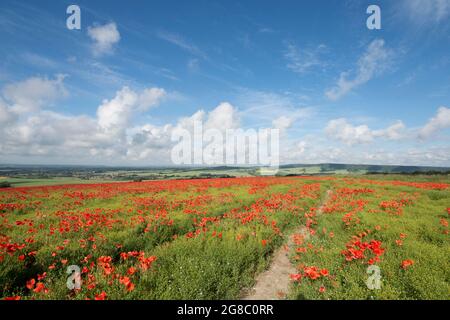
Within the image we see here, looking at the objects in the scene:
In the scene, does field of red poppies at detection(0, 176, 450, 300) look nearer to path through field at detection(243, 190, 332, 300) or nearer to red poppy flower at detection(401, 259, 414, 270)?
red poppy flower at detection(401, 259, 414, 270)

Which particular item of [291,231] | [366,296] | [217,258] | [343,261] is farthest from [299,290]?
[291,231]

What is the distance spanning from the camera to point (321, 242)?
24.1ft

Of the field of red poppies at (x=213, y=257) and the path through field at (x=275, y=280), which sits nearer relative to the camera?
the field of red poppies at (x=213, y=257)

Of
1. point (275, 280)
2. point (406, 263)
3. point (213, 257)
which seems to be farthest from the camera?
point (213, 257)

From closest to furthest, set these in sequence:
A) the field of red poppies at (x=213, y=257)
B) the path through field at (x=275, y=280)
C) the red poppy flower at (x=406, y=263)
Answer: the field of red poppies at (x=213, y=257) < the red poppy flower at (x=406, y=263) < the path through field at (x=275, y=280)

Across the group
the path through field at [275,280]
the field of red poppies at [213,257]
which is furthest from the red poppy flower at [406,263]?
the path through field at [275,280]

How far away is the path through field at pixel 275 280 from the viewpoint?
4809 mm

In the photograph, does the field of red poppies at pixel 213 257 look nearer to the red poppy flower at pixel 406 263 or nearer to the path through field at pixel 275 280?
the red poppy flower at pixel 406 263

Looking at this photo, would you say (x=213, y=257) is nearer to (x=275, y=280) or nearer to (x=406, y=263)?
(x=275, y=280)

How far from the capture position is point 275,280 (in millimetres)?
5469

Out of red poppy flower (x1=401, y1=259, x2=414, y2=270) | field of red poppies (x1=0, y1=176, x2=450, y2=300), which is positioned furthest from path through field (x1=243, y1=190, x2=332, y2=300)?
red poppy flower (x1=401, y1=259, x2=414, y2=270)

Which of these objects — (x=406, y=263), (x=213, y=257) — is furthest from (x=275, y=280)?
(x=406, y=263)

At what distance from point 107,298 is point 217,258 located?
2.57 metres
